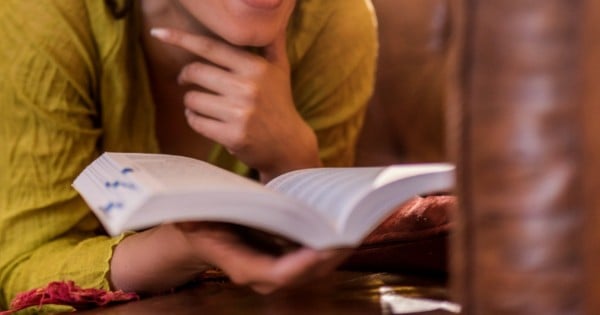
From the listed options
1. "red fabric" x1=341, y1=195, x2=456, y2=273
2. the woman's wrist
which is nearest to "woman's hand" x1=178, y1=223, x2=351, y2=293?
the woman's wrist

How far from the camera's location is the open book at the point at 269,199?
0.61 m

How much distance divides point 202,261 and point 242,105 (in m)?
0.23

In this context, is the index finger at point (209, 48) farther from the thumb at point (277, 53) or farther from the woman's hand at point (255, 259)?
the woman's hand at point (255, 259)

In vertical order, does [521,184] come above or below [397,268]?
above

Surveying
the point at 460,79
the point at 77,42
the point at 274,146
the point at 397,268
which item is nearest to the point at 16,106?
the point at 77,42

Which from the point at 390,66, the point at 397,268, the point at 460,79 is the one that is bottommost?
the point at 397,268

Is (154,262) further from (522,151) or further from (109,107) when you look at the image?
(522,151)

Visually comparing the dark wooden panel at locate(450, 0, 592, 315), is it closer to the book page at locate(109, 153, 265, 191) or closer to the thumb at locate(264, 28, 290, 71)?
the book page at locate(109, 153, 265, 191)

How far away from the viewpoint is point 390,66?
1426mm

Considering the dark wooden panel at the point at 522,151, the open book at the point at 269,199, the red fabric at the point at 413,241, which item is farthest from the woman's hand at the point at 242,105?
the dark wooden panel at the point at 522,151

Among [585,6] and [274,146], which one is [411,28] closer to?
[274,146]

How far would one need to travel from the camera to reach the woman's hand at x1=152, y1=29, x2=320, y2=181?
3.34 feet

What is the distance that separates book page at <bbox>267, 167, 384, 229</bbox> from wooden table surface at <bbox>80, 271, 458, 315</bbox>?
107 millimetres

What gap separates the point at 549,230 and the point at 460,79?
95 millimetres
